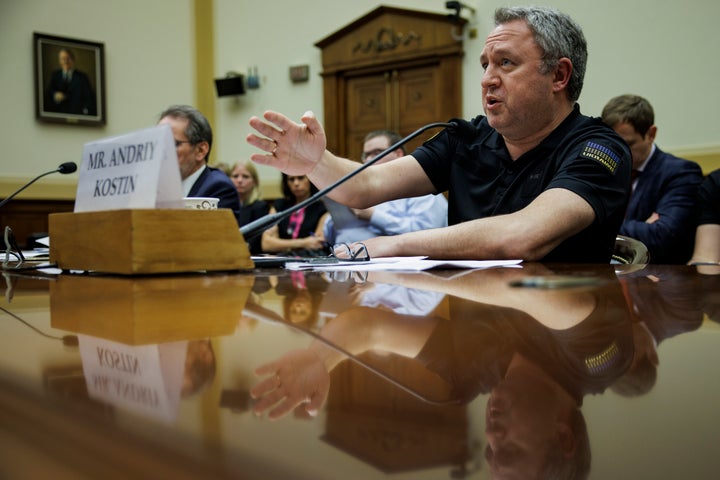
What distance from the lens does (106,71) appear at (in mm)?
6309

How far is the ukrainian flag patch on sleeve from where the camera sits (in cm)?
142

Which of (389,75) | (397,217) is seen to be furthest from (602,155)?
(389,75)

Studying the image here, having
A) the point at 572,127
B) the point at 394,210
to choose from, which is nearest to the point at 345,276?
the point at 572,127

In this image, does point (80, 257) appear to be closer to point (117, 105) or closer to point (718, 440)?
point (718, 440)

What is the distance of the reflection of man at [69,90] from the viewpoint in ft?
19.6

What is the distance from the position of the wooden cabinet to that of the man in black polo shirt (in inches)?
134

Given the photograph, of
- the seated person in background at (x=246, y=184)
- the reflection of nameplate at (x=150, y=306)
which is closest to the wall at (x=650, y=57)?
the seated person in background at (x=246, y=184)

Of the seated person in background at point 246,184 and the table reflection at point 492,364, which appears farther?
the seated person in background at point 246,184

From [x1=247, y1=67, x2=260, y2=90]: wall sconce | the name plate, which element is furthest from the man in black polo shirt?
[x1=247, y1=67, x2=260, y2=90]: wall sconce

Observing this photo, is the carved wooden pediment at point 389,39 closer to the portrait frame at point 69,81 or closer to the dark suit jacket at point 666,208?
the portrait frame at point 69,81

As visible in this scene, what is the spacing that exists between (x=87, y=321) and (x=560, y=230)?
99 cm

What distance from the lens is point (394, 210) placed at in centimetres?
294

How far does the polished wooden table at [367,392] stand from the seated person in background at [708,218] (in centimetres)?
231

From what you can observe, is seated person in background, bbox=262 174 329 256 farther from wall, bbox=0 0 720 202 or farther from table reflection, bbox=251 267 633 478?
table reflection, bbox=251 267 633 478
